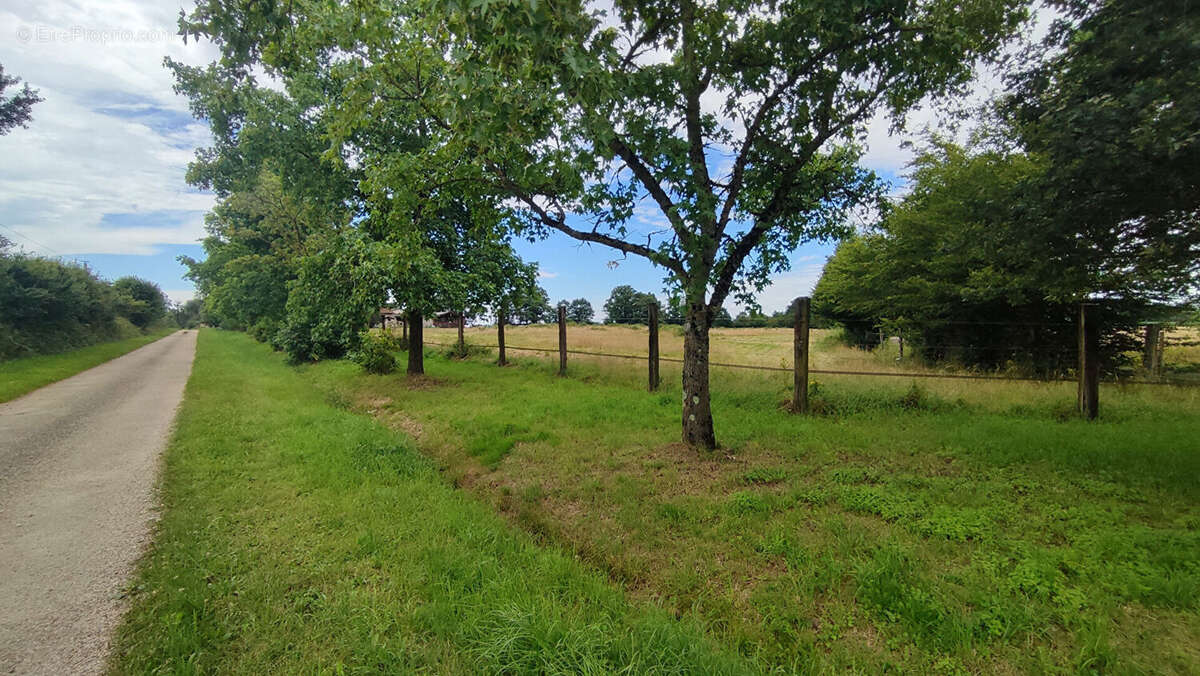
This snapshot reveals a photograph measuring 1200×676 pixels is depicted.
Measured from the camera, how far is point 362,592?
9.14 feet

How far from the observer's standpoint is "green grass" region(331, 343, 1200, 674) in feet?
8.12

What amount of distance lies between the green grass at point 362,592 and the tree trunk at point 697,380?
2598mm

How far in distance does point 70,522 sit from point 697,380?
5.99 m

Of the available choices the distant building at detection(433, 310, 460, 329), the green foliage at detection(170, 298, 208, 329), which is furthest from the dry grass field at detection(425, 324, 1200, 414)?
the green foliage at detection(170, 298, 208, 329)

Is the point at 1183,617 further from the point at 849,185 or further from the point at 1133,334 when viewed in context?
the point at 1133,334

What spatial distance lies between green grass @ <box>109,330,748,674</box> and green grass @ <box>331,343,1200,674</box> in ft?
1.63

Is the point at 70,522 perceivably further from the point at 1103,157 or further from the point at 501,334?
→ the point at 501,334

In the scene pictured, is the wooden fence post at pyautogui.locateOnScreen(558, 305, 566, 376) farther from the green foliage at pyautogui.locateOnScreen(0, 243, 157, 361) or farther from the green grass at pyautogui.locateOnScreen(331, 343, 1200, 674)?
the green foliage at pyautogui.locateOnScreen(0, 243, 157, 361)

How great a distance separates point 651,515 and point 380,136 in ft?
35.7

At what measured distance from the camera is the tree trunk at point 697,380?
538cm

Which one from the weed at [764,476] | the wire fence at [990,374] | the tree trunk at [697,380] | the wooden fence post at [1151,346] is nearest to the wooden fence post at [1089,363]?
the wire fence at [990,374]

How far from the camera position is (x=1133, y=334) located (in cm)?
993

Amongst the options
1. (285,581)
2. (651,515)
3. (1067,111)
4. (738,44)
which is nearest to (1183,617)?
(651,515)

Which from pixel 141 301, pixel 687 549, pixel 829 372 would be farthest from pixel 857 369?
pixel 141 301
